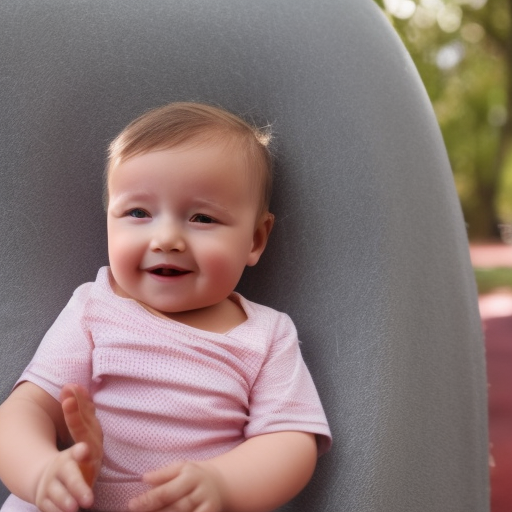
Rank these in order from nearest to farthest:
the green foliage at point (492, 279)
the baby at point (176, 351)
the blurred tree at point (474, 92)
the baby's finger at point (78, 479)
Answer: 1. the baby's finger at point (78, 479)
2. the baby at point (176, 351)
3. the green foliage at point (492, 279)
4. the blurred tree at point (474, 92)

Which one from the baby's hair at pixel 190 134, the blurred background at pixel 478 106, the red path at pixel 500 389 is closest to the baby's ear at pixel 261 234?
the baby's hair at pixel 190 134

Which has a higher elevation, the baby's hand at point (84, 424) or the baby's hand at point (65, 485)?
the baby's hand at point (84, 424)

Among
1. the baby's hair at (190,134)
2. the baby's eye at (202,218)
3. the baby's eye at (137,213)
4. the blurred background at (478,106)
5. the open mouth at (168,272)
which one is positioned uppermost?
the blurred background at (478,106)

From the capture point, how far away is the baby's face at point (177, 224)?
1.01m

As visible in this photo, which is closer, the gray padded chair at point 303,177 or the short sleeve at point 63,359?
the short sleeve at point 63,359

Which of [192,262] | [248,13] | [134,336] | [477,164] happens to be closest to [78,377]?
[134,336]

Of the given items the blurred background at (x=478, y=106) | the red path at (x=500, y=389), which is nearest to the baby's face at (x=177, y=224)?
the red path at (x=500, y=389)

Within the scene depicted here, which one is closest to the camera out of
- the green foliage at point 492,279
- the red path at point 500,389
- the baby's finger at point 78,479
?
the baby's finger at point 78,479

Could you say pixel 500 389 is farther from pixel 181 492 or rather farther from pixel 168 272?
pixel 181 492

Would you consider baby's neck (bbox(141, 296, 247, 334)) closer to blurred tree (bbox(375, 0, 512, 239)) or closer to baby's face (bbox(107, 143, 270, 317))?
baby's face (bbox(107, 143, 270, 317))

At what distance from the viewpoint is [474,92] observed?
7.29m

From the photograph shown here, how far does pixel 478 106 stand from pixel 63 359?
7091 millimetres

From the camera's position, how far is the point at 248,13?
48.7 inches

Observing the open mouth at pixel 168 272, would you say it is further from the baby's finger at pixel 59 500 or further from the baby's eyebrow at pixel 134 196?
the baby's finger at pixel 59 500
